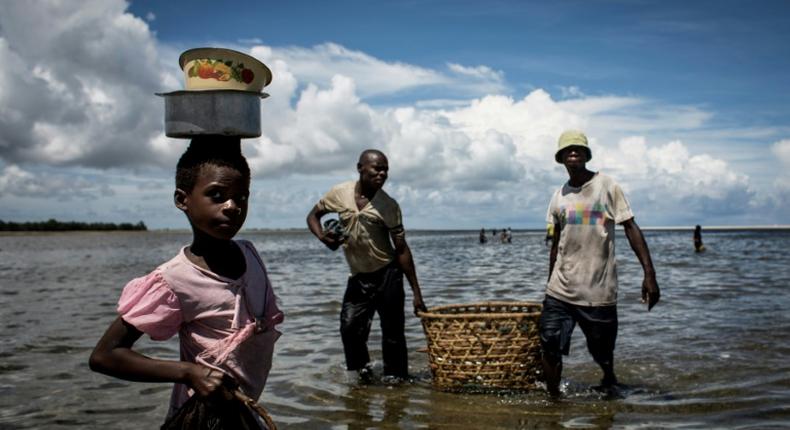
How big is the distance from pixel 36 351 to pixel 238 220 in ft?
22.2

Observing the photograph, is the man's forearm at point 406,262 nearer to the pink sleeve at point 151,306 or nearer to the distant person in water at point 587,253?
the distant person in water at point 587,253

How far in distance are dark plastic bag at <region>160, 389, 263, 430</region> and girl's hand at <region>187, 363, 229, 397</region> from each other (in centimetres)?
6

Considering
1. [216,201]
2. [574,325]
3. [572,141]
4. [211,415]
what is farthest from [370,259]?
[211,415]

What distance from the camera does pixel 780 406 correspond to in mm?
5375

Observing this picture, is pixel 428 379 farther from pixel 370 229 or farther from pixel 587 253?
pixel 587 253

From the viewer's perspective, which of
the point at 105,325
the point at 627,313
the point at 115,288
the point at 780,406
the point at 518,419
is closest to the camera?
the point at 518,419

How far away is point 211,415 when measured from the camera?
6.75ft

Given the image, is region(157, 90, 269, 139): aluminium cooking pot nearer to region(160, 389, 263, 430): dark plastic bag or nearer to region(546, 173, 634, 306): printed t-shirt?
Answer: region(160, 389, 263, 430): dark plastic bag

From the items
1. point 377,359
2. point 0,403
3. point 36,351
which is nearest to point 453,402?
point 377,359

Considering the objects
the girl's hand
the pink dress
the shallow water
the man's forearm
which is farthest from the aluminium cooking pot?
the man's forearm

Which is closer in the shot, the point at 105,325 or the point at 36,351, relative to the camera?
the point at 36,351

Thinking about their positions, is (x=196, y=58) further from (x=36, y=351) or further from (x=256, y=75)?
(x=36, y=351)

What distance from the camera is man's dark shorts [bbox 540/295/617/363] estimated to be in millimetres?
5258

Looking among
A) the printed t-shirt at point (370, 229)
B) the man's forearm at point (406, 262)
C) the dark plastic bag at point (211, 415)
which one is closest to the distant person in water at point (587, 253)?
the man's forearm at point (406, 262)
